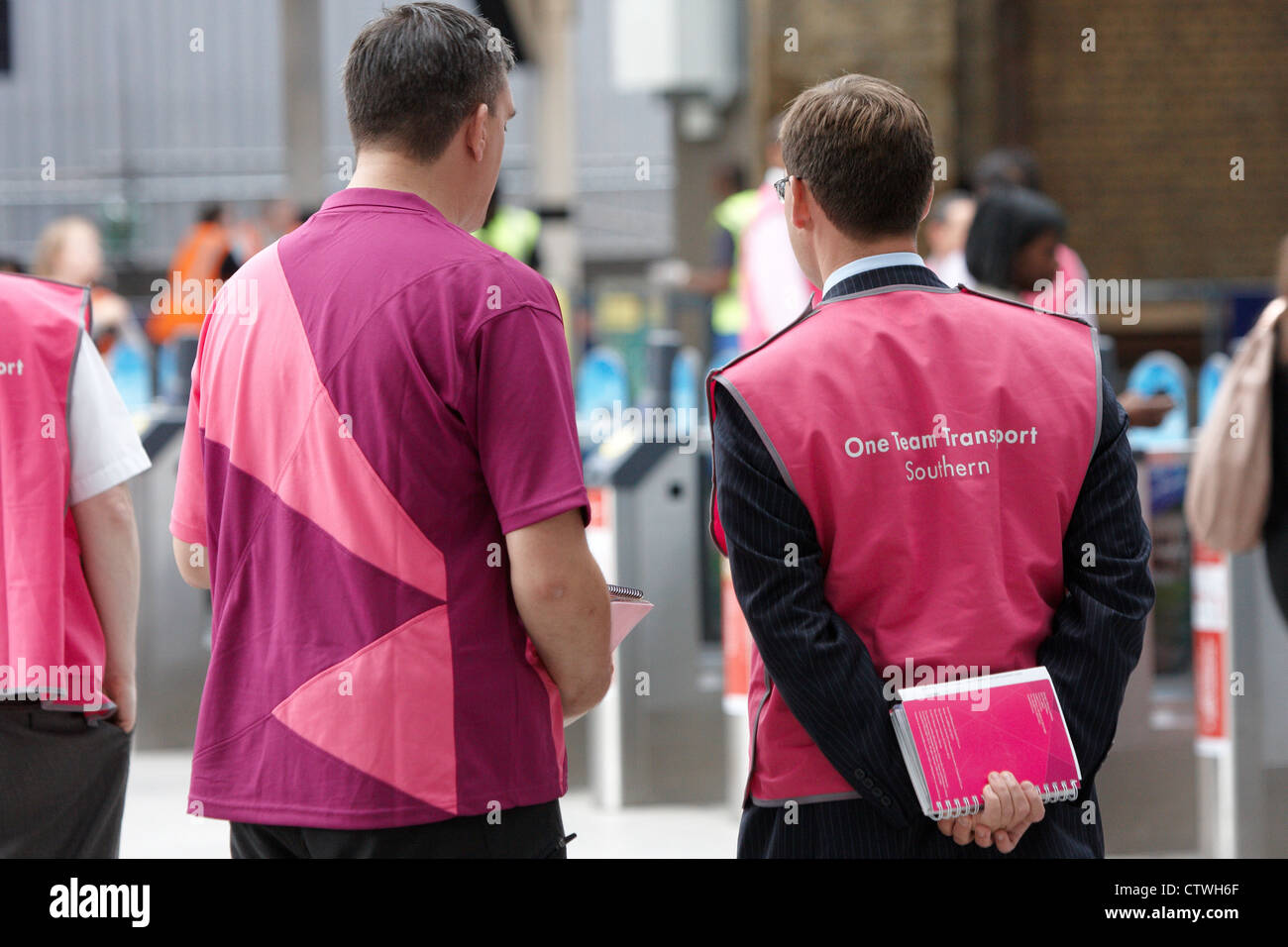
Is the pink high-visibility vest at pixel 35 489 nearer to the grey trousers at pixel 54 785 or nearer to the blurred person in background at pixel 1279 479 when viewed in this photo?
the grey trousers at pixel 54 785

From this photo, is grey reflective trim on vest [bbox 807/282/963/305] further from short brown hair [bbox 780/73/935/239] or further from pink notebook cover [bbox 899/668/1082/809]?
pink notebook cover [bbox 899/668/1082/809]

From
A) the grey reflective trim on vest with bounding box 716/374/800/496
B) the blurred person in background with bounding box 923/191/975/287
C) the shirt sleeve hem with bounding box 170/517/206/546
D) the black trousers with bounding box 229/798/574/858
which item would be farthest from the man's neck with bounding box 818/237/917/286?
the blurred person in background with bounding box 923/191/975/287

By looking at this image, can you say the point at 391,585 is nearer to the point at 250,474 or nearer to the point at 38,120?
the point at 250,474

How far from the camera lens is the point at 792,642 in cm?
182

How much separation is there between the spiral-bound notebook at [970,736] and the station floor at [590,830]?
8.56 feet

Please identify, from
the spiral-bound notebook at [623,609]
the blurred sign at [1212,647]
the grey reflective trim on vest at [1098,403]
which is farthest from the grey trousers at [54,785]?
the blurred sign at [1212,647]

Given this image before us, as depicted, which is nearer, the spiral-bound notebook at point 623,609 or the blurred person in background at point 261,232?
the spiral-bound notebook at point 623,609

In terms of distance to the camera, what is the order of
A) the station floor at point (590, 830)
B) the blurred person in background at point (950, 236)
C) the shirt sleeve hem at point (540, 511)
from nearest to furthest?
the shirt sleeve hem at point (540, 511)
the station floor at point (590, 830)
the blurred person in background at point (950, 236)

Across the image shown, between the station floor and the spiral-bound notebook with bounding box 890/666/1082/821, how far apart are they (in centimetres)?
261

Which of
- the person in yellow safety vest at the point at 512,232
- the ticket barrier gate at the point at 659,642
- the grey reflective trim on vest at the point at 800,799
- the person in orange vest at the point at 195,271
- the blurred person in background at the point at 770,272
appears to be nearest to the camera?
the grey reflective trim on vest at the point at 800,799

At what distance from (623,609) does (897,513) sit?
0.37 meters

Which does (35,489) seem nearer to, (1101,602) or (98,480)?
(98,480)

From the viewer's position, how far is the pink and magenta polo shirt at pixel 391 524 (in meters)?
1.79

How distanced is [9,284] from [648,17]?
419 inches
